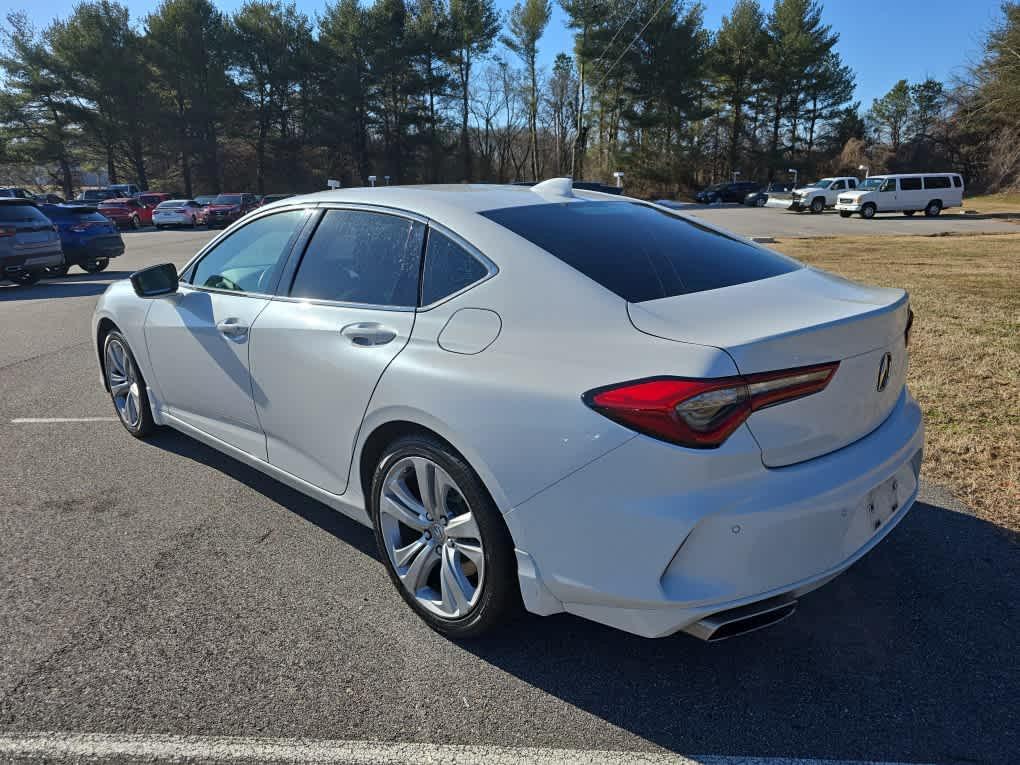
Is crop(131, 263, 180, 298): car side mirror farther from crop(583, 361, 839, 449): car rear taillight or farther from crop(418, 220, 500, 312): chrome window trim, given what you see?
crop(583, 361, 839, 449): car rear taillight

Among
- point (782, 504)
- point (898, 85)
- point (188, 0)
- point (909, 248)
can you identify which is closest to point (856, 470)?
point (782, 504)

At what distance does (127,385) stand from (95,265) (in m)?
13.7

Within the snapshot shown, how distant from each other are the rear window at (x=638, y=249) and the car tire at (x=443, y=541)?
831 millimetres

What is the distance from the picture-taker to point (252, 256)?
3834mm

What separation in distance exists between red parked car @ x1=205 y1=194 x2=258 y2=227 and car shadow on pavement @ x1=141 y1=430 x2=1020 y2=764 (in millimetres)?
33772

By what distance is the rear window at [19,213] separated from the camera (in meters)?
13.4

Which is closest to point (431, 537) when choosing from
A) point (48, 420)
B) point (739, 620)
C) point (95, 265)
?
point (739, 620)

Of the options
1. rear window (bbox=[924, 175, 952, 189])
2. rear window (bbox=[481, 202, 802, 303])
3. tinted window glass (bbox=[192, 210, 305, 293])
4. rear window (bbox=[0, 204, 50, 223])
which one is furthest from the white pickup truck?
tinted window glass (bbox=[192, 210, 305, 293])

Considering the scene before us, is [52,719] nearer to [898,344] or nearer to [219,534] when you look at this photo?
[219,534]

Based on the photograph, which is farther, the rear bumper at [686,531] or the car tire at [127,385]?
the car tire at [127,385]

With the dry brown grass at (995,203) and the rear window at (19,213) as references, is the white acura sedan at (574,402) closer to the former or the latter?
the rear window at (19,213)

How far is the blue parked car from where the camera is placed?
15.8 metres

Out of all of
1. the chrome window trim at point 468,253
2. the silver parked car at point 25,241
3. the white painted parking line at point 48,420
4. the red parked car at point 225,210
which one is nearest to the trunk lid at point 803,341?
the chrome window trim at point 468,253

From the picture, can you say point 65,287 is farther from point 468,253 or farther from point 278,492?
point 468,253
